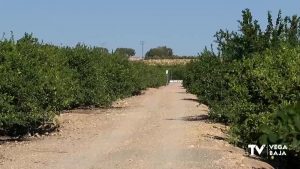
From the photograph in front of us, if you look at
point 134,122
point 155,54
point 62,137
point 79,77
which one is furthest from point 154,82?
point 155,54

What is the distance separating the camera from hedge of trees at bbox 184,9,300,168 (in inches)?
127

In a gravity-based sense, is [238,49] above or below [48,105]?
above

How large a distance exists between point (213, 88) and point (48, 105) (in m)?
7.33

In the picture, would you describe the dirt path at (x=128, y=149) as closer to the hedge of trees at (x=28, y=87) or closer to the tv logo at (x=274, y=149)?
the hedge of trees at (x=28, y=87)

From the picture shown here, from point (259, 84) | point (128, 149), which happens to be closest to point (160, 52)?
point (128, 149)

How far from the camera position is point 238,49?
1698 cm

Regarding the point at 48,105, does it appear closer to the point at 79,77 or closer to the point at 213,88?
the point at 213,88

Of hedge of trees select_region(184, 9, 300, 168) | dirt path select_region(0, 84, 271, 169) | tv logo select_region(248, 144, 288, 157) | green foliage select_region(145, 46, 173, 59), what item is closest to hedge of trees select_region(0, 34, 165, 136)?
dirt path select_region(0, 84, 271, 169)

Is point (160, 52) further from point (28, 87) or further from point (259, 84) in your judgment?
point (259, 84)

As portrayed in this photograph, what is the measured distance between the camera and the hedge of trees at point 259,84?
324 centimetres

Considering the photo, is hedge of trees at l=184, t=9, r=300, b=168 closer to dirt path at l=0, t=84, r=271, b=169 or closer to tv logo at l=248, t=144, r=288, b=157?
tv logo at l=248, t=144, r=288, b=157

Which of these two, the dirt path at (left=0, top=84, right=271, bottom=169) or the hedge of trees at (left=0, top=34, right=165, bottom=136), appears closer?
the dirt path at (left=0, top=84, right=271, bottom=169)

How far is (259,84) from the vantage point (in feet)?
35.6

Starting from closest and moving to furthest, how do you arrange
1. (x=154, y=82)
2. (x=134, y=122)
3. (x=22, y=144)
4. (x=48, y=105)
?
(x=22, y=144), (x=48, y=105), (x=134, y=122), (x=154, y=82)
